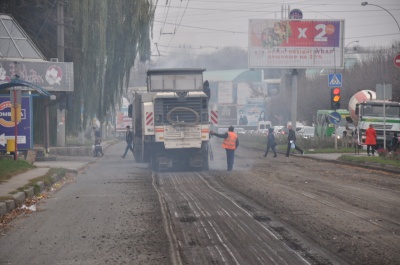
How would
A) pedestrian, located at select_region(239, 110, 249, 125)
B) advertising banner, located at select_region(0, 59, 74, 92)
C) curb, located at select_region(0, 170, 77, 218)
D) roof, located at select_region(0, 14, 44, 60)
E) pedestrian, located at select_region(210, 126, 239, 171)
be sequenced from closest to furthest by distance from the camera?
1. curb, located at select_region(0, 170, 77, 218)
2. pedestrian, located at select_region(210, 126, 239, 171)
3. roof, located at select_region(0, 14, 44, 60)
4. advertising banner, located at select_region(0, 59, 74, 92)
5. pedestrian, located at select_region(239, 110, 249, 125)

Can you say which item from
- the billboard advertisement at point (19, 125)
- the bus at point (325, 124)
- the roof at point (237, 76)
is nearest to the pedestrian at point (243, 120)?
the roof at point (237, 76)

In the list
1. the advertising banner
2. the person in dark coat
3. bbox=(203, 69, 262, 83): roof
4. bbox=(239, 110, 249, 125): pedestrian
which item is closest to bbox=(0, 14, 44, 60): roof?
the advertising banner

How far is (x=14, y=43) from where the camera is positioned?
34.0m

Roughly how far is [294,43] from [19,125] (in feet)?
73.8

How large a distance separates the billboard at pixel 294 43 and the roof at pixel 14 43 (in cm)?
1654

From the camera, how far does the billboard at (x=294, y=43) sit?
45.4 metres

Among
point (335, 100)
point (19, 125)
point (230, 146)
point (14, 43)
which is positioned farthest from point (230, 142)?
point (14, 43)

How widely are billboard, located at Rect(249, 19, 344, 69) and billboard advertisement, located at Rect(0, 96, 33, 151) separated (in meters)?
20.4

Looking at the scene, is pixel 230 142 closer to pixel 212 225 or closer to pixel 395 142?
pixel 395 142

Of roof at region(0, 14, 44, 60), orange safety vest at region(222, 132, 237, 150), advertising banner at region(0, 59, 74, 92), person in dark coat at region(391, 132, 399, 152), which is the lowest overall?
person in dark coat at region(391, 132, 399, 152)

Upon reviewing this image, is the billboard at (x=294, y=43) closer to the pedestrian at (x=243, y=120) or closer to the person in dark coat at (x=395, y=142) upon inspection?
the person in dark coat at (x=395, y=142)

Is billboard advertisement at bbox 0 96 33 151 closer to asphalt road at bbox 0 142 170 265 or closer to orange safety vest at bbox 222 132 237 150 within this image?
orange safety vest at bbox 222 132 237 150

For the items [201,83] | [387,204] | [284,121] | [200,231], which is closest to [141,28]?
[201,83]

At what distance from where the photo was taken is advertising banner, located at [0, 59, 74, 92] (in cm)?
3319
